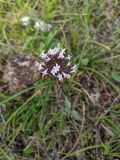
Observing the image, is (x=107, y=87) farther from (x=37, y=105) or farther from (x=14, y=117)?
(x=14, y=117)

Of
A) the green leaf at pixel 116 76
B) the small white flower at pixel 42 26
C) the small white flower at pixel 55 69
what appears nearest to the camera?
the small white flower at pixel 55 69

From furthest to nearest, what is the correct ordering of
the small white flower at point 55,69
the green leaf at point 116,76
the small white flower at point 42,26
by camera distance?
the small white flower at point 42,26, the green leaf at point 116,76, the small white flower at point 55,69

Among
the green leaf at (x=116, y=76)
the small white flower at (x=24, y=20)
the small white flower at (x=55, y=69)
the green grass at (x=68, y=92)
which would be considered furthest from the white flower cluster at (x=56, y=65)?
the small white flower at (x=24, y=20)

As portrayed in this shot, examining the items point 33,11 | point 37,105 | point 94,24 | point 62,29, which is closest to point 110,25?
point 94,24

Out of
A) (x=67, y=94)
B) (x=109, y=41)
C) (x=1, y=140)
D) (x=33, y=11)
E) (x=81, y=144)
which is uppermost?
(x=33, y=11)

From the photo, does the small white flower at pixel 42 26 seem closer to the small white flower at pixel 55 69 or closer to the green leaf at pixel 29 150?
the small white flower at pixel 55 69

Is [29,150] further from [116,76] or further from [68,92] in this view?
[116,76]

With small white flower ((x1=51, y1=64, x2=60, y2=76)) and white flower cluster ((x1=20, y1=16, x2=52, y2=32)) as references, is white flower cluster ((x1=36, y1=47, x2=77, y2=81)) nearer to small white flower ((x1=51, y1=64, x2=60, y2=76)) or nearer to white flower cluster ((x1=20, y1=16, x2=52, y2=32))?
small white flower ((x1=51, y1=64, x2=60, y2=76))
